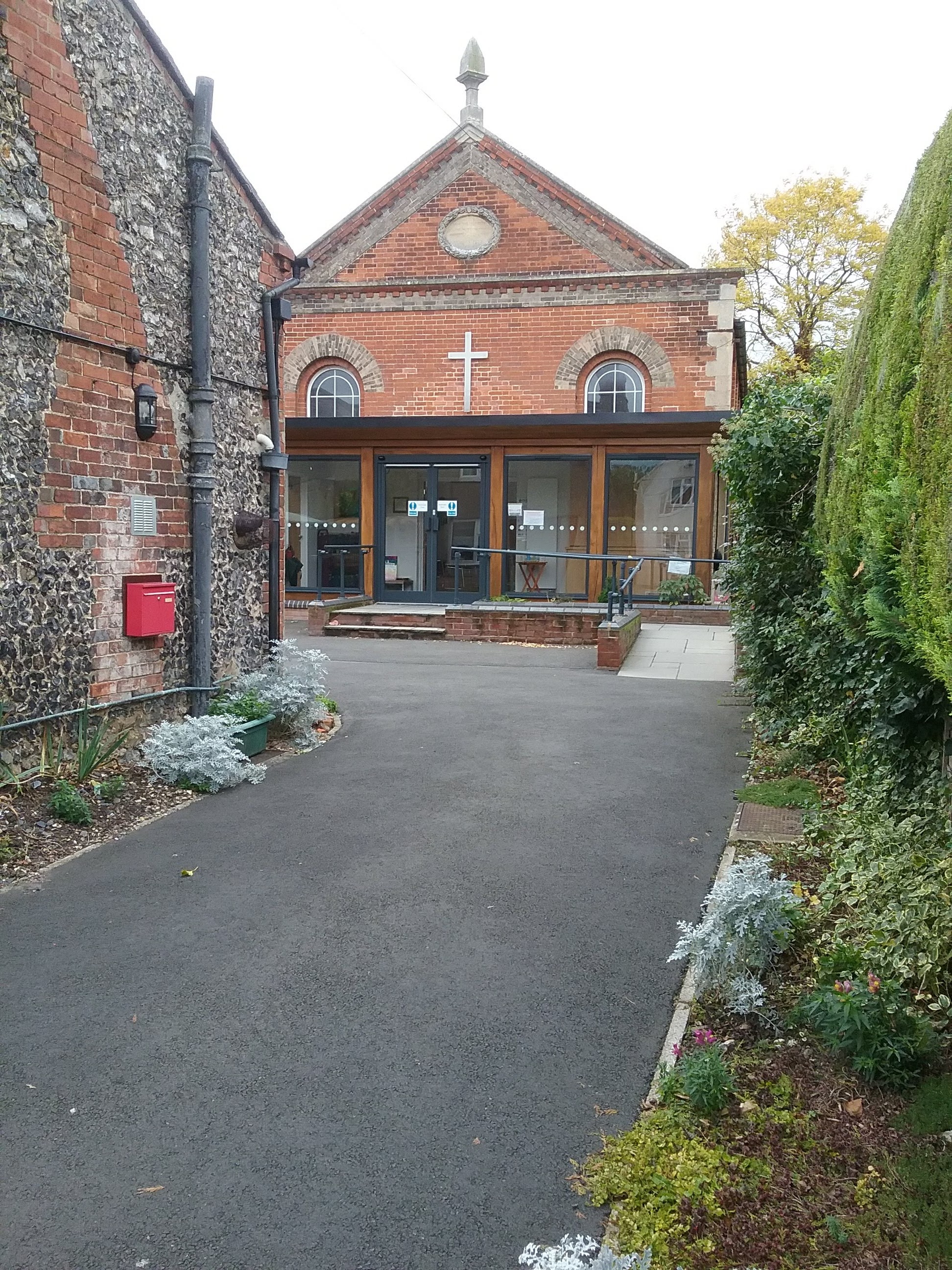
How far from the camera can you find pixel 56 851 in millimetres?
5039

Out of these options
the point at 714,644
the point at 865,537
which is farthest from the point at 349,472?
the point at 865,537

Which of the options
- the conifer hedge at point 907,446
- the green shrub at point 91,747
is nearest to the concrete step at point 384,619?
the green shrub at point 91,747

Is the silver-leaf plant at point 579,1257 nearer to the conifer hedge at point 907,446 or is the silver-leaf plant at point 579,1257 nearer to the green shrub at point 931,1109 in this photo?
the green shrub at point 931,1109

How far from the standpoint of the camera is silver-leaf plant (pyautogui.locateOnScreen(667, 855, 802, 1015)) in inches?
132

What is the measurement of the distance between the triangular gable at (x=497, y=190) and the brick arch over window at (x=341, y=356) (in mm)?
1248

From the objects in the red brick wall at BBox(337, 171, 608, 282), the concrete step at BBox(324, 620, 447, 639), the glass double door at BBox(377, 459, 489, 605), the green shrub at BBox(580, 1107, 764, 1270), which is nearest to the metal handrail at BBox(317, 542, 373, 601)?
the glass double door at BBox(377, 459, 489, 605)

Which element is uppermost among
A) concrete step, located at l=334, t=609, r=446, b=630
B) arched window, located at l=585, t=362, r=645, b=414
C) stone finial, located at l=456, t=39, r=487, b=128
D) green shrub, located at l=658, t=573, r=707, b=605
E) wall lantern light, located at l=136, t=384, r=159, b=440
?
stone finial, located at l=456, t=39, r=487, b=128

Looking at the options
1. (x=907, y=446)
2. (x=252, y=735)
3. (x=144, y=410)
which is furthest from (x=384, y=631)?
(x=907, y=446)

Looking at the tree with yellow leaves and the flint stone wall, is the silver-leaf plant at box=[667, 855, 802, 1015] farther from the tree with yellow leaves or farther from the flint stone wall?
the tree with yellow leaves

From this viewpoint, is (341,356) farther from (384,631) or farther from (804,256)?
(804,256)

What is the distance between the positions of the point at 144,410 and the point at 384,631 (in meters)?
9.24

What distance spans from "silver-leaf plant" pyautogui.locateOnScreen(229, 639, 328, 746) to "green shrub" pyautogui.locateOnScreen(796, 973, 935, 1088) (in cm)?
513

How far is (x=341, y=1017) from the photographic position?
335cm

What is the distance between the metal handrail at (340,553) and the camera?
60.1 feet
